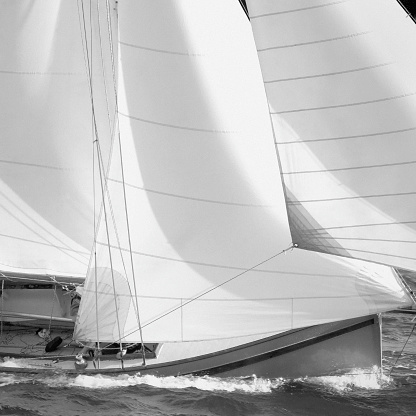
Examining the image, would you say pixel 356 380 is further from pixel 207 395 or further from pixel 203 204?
pixel 203 204

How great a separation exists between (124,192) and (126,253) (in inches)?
33.3

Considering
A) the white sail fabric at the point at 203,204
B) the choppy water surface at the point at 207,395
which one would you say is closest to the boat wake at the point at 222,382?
the choppy water surface at the point at 207,395

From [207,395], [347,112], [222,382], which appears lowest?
[207,395]

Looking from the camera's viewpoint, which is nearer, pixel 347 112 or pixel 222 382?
pixel 347 112

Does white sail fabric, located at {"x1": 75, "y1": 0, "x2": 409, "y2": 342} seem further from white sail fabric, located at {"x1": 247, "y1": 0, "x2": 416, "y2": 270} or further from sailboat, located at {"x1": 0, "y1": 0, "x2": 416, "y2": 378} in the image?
white sail fabric, located at {"x1": 247, "y1": 0, "x2": 416, "y2": 270}

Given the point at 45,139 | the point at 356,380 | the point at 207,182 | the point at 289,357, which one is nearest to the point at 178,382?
the point at 289,357

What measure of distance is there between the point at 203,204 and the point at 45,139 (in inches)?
112

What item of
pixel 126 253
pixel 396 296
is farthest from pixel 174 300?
pixel 396 296

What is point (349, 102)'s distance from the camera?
11.5 meters

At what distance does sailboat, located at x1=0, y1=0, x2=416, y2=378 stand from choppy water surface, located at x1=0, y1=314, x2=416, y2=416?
179 millimetres

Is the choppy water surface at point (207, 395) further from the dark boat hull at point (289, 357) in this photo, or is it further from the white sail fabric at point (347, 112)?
the white sail fabric at point (347, 112)

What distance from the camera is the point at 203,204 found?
1299cm

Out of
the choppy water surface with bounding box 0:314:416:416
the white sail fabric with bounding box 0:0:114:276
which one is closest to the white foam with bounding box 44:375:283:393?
the choppy water surface with bounding box 0:314:416:416

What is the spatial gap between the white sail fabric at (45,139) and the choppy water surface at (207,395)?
1923mm
